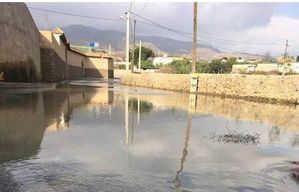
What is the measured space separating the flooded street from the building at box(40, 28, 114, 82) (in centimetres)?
2598

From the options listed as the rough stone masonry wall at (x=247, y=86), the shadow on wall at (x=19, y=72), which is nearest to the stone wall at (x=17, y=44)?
the shadow on wall at (x=19, y=72)

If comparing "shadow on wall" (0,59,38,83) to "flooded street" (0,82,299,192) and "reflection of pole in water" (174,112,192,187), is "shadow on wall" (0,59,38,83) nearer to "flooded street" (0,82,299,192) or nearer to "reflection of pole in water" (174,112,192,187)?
"flooded street" (0,82,299,192)

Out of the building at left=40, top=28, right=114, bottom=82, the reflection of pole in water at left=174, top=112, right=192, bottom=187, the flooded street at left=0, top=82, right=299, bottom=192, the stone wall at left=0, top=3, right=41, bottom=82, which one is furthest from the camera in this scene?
the building at left=40, top=28, right=114, bottom=82

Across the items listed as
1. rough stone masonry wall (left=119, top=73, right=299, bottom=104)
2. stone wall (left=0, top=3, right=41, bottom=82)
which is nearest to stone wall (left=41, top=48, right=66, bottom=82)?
stone wall (left=0, top=3, right=41, bottom=82)

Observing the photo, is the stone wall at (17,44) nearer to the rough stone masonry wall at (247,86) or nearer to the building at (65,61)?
the building at (65,61)

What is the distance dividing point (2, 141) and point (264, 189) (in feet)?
21.7

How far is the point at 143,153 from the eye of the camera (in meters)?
8.95

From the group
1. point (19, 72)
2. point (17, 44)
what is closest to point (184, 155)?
point (19, 72)

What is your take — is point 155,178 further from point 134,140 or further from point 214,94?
point 214,94

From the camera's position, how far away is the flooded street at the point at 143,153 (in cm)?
655

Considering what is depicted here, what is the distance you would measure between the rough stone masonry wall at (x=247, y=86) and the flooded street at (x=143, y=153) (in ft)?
27.6

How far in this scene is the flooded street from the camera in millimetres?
6555

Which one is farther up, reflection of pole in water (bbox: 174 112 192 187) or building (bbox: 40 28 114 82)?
building (bbox: 40 28 114 82)

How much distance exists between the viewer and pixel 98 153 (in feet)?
28.6
